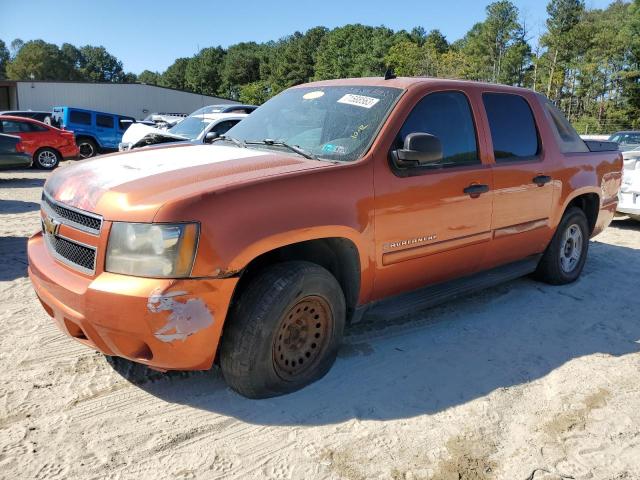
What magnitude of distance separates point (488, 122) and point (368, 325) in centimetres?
182

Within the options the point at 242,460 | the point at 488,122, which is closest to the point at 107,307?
the point at 242,460

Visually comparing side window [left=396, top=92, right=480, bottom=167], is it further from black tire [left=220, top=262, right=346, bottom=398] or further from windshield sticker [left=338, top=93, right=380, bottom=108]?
black tire [left=220, top=262, right=346, bottom=398]

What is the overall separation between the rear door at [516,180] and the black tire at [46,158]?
14.6 meters

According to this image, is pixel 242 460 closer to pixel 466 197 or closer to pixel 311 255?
pixel 311 255

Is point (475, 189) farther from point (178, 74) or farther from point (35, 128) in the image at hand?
point (178, 74)

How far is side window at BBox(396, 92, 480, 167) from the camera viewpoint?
362cm

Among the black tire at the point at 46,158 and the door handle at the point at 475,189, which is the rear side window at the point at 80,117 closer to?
the black tire at the point at 46,158

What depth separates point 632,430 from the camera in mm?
2893

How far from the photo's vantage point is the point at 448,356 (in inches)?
144

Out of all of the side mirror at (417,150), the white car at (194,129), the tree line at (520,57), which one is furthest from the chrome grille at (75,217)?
the tree line at (520,57)

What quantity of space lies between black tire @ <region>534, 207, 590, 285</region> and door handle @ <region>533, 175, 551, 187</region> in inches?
26.2

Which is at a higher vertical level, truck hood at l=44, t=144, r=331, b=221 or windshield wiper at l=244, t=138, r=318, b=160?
windshield wiper at l=244, t=138, r=318, b=160

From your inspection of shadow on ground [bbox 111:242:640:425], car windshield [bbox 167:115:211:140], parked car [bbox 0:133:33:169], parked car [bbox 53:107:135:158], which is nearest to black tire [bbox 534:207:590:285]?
shadow on ground [bbox 111:242:640:425]

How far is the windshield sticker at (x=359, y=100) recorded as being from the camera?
3.61 meters
